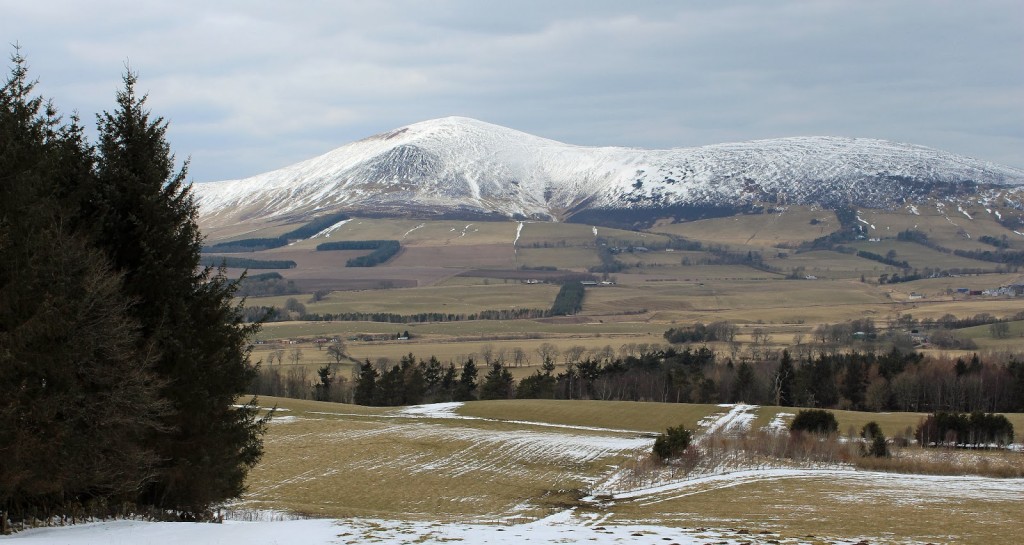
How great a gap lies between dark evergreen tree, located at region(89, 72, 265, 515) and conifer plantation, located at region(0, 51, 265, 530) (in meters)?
0.04

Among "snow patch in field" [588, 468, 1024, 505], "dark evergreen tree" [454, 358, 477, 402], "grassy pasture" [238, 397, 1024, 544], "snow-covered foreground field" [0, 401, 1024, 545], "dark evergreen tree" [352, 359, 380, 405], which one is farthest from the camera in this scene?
"dark evergreen tree" [454, 358, 477, 402]

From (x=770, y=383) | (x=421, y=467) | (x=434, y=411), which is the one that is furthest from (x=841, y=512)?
(x=770, y=383)

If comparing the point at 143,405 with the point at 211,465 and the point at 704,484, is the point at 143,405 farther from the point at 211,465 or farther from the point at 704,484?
the point at 704,484

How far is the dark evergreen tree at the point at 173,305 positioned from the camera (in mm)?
23109

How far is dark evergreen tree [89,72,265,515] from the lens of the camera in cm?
2311

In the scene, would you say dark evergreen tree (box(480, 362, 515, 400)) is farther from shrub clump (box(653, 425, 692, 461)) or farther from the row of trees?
shrub clump (box(653, 425, 692, 461))

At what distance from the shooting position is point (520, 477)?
4622 centimetres

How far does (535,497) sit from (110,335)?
2403 cm

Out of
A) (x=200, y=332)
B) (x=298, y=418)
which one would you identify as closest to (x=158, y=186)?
(x=200, y=332)

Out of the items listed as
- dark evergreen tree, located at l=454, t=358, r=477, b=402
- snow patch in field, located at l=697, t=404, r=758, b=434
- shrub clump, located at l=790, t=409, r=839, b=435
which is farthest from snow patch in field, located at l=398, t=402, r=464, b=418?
shrub clump, located at l=790, t=409, r=839, b=435

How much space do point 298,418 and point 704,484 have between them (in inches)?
1473

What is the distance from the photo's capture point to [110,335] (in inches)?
787

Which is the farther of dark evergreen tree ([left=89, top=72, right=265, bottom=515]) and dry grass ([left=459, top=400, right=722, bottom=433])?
dry grass ([left=459, top=400, right=722, bottom=433])

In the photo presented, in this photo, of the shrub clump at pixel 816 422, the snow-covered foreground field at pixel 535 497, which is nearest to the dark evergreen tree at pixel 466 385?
the snow-covered foreground field at pixel 535 497
